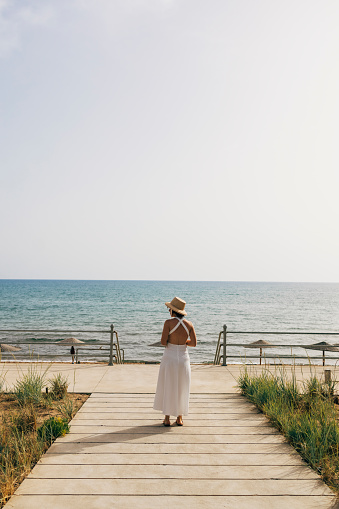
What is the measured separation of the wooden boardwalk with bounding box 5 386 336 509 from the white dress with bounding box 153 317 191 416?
29cm

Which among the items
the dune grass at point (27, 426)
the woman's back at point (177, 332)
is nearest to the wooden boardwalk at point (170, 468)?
the dune grass at point (27, 426)

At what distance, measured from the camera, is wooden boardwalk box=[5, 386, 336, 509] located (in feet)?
13.2

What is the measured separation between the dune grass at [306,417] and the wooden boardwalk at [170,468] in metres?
0.16

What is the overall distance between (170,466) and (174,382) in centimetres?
165

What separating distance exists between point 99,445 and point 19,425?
1.34 metres

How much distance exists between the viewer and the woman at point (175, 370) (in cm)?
631

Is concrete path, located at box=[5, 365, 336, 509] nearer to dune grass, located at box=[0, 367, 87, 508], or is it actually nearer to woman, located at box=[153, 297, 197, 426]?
dune grass, located at box=[0, 367, 87, 508]

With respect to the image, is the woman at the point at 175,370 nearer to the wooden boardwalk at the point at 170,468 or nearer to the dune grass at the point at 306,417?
the wooden boardwalk at the point at 170,468

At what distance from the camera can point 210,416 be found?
6.84 meters

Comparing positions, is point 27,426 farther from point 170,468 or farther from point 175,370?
point 170,468

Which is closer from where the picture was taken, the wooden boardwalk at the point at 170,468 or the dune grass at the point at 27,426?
the wooden boardwalk at the point at 170,468

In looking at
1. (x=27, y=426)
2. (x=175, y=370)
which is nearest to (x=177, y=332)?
(x=175, y=370)

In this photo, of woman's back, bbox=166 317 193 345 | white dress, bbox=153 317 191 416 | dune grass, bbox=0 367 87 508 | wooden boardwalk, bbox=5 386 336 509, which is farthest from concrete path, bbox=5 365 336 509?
woman's back, bbox=166 317 193 345

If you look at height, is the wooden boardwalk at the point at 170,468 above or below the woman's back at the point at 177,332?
below
